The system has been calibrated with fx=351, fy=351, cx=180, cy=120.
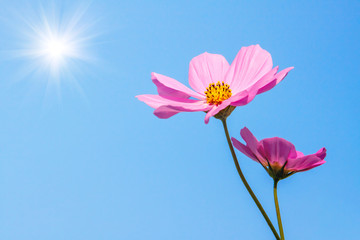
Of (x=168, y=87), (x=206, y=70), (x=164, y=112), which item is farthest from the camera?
(x=206, y=70)

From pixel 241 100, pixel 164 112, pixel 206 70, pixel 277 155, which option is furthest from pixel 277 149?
pixel 206 70

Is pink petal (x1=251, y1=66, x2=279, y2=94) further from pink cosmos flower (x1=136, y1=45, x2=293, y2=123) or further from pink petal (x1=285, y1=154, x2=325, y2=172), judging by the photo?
pink petal (x1=285, y1=154, x2=325, y2=172)

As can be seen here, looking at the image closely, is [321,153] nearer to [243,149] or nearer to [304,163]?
[304,163]

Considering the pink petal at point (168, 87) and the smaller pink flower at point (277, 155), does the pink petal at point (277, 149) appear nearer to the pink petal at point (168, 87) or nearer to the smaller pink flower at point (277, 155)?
the smaller pink flower at point (277, 155)

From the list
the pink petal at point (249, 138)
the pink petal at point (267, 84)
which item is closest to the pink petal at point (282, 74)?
the pink petal at point (267, 84)

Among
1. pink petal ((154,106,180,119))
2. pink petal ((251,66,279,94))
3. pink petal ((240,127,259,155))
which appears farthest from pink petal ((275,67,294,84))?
pink petal ((154,106,180,119))

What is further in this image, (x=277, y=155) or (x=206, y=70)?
(x=206, y=70)

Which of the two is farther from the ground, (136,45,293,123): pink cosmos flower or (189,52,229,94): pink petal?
(189,52,229,94): pink petal
